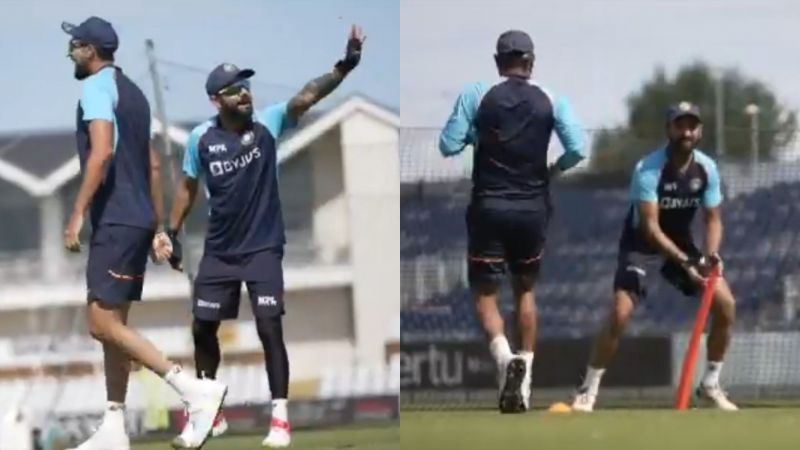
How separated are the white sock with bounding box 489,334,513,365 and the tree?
4306 millimetres

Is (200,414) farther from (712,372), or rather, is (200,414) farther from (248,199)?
(712,372)

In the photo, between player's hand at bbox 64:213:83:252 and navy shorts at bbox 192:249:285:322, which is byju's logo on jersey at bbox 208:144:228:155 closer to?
navy shorts at bbox 192:249:285:322

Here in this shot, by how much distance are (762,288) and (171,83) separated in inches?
214

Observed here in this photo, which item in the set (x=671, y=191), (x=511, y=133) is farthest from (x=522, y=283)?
(x=671, y=191)

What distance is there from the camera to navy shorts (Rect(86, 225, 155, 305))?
Result: 725 cm

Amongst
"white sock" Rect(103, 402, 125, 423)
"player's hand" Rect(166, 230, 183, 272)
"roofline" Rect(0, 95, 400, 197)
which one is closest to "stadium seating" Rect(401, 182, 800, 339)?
"roofline" Rect(0, 95, 400, 197)

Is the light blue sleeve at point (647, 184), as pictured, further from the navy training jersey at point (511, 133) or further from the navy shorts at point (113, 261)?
the navy shorts at point (113, 261)

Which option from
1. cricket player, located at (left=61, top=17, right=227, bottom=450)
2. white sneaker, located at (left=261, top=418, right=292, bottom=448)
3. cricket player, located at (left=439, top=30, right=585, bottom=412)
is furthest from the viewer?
cricket player, located at (left=439, top=30, right=585, bottom=412)

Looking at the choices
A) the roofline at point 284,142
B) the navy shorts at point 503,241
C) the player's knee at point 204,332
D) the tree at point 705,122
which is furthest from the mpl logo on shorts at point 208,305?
the tree at point 705,122

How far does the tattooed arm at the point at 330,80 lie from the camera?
7754 mm

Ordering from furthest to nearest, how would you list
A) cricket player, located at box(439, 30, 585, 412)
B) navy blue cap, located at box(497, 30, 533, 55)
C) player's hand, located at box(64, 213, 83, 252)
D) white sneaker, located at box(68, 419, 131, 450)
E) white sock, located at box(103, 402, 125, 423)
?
cricket player, located at box(439, 30, 585, 412) → navy blue cap, located at box(497, 30, 533, 55) → white sock, located at box(103, 402, 125, 423) → white sneaker, located at box(68, 419, 131, 450) → player's hand, located at box(64, 213, 83, 252)

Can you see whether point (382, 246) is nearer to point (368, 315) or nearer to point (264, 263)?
point (368, 315)

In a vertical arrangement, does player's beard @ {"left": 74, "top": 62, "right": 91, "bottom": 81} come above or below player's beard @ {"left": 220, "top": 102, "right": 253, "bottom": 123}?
above

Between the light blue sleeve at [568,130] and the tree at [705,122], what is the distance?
4120mm
